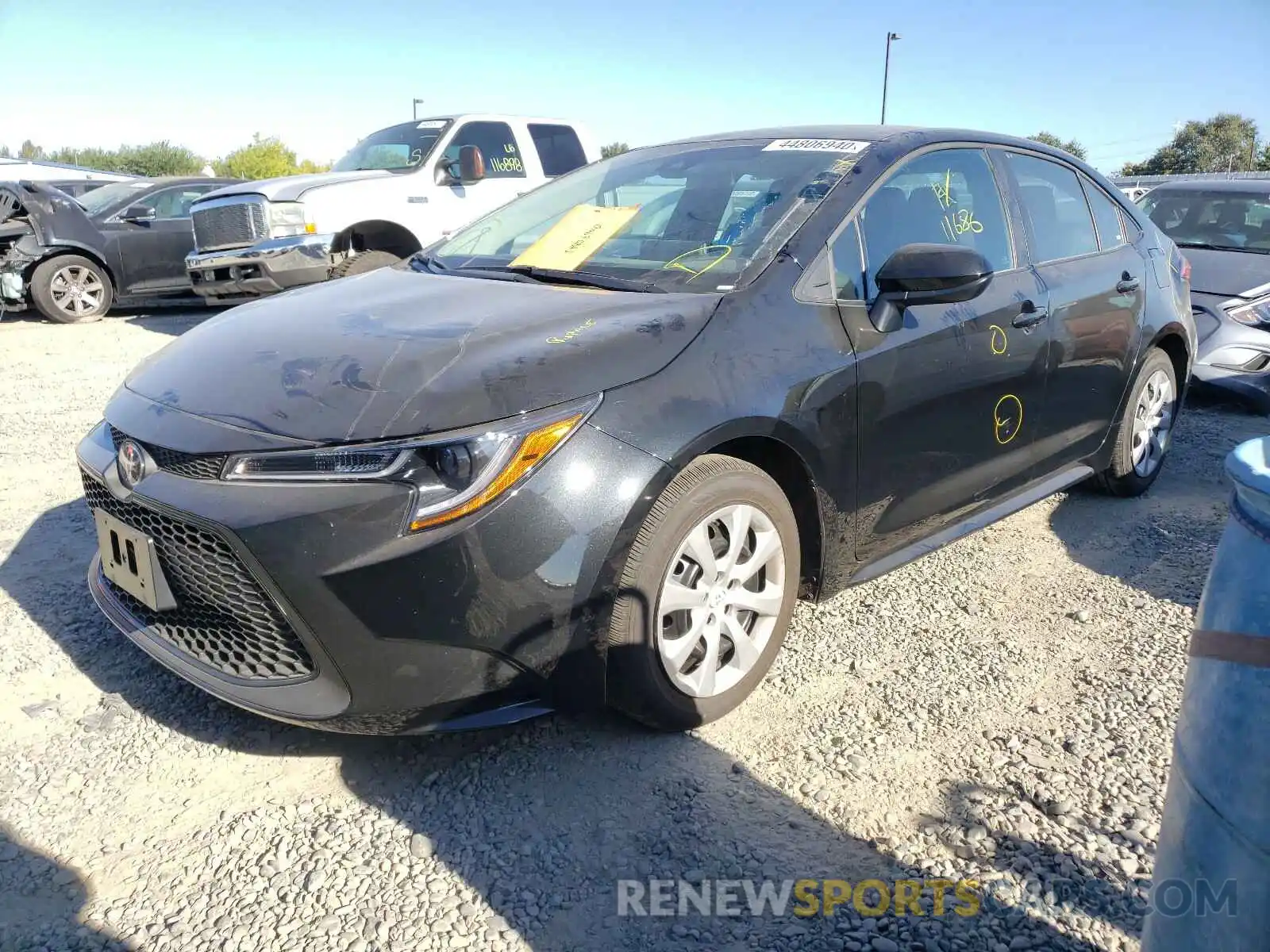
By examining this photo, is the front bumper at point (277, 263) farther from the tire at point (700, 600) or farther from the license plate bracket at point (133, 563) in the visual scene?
the tire at point (700, 600)

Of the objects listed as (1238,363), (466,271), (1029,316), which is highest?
(466,271)

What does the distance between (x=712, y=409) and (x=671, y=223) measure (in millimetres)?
975

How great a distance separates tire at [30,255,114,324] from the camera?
9773mm

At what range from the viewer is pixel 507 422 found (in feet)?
7.02

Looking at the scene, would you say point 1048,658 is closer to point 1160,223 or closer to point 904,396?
point 904,396

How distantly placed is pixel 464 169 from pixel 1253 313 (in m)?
6.15

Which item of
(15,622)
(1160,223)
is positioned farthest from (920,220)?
(1160,223)

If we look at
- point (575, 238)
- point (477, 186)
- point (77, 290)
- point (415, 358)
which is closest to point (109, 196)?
point (77, 290)

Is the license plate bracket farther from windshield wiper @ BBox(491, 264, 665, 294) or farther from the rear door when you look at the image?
the rear door

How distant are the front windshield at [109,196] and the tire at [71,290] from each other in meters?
0.71

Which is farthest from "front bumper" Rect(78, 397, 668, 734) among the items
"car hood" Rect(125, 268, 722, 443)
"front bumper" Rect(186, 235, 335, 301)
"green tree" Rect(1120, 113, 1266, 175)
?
"green tree" Rect(1120, 113, 1266, 175)

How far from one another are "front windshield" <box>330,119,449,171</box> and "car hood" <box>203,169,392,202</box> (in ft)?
0.58

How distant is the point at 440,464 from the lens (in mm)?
2096

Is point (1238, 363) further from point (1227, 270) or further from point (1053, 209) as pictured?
point (1053, 209)
